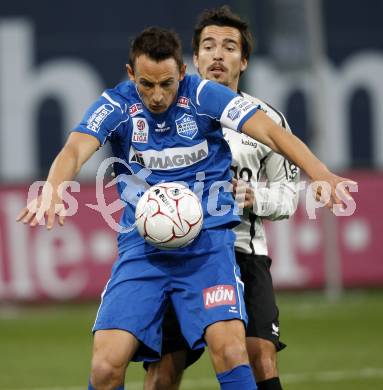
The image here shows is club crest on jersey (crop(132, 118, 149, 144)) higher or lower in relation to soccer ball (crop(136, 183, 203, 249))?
higher

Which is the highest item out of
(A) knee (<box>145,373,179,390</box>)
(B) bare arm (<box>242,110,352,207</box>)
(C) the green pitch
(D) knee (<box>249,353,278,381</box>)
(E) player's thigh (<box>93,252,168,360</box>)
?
(B) bare arm (<box>242,110,352,207</box>)

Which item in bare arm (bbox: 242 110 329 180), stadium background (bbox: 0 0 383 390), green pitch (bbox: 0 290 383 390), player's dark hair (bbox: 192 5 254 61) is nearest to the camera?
bare arm (bbox: 242 110 329 180)

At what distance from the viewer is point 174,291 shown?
6180mm

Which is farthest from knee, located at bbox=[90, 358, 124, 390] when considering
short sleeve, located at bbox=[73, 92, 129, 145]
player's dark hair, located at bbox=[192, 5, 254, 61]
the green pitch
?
the green pitch

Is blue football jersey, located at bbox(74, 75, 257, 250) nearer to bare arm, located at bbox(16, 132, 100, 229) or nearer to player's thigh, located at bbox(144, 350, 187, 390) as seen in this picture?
bare arm, located at bbox(16, 132, 100, 229)

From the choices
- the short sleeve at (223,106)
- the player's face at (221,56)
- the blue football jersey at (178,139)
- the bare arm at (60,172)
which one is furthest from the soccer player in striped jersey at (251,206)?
the bare arm at (60,172)

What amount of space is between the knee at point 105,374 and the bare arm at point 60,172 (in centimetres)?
78

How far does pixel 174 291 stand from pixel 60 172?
901mm

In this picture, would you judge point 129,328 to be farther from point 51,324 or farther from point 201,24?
point 51,324

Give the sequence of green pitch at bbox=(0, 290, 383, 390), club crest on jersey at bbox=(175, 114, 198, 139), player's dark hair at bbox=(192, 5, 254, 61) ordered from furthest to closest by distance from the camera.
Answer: green pitch at bbox=(0, 290, 383, 390) < player's dark hair at bbox=(192, 5, 254, 61) < club crest on jersey at bbox=(175, 114, 198, 139)

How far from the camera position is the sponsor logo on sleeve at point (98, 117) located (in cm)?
614

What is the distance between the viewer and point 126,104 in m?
6.27

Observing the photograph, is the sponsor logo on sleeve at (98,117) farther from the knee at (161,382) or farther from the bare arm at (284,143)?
the knee at (161,382)

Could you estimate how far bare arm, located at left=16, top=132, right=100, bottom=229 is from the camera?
5.64 metres
